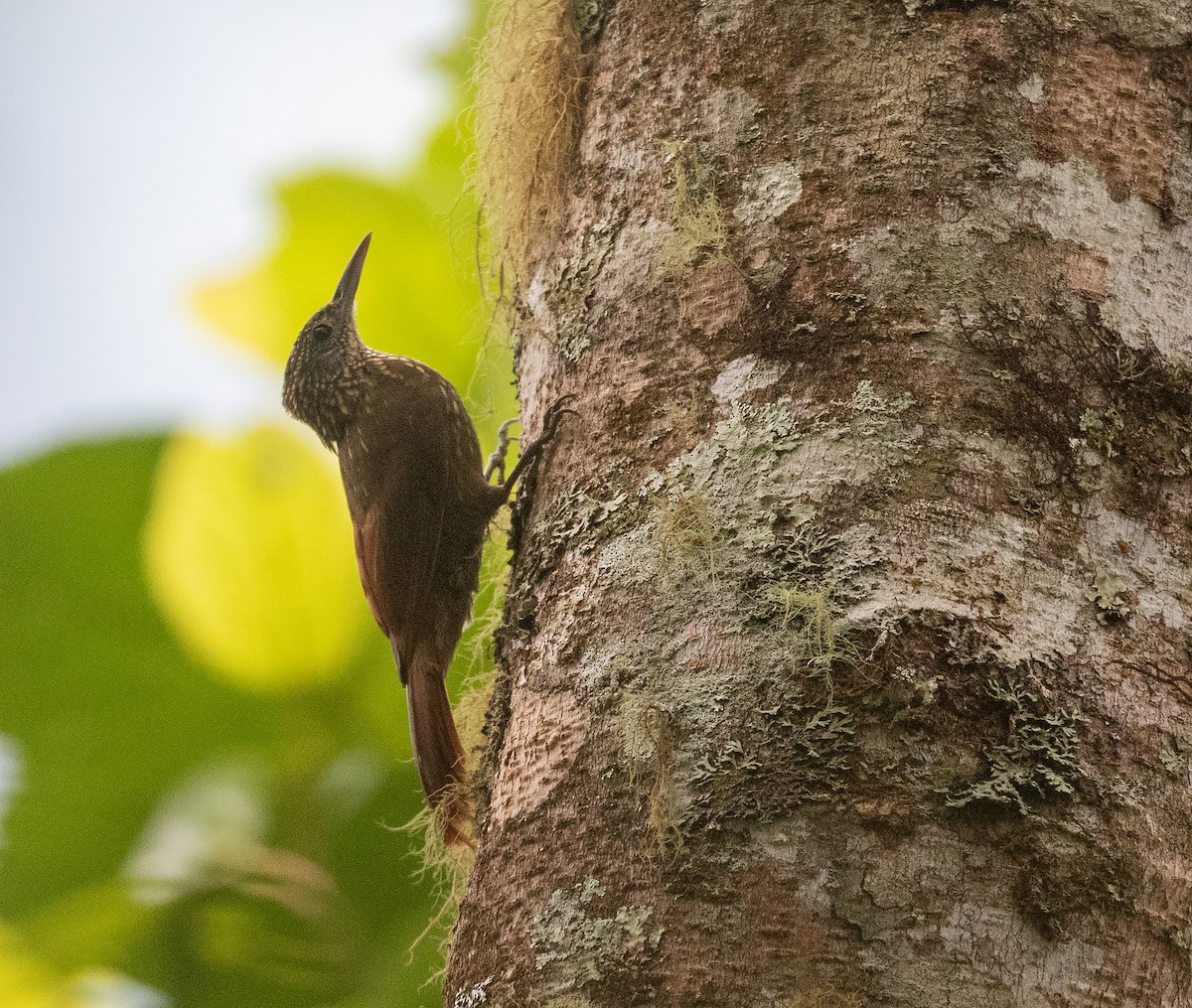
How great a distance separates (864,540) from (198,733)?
171 centimetres

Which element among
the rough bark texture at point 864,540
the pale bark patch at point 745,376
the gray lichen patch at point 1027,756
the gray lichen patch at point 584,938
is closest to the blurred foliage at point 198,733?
the rough bark texture at point 864,540

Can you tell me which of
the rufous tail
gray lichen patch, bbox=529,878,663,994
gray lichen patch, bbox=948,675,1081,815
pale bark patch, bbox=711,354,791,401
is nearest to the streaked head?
the rufous tail

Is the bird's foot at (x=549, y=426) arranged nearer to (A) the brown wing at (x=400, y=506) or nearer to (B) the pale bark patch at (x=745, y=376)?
(B) the pale bark patch at (x=745, y=376)

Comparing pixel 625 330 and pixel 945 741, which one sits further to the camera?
pixel 625 330

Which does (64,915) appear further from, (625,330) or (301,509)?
Result: (625,330)

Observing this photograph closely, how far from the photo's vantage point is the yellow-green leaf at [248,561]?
2.57 meters

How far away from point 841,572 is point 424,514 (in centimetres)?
175

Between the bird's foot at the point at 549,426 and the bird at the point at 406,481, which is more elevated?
the bird at the point at 406,481

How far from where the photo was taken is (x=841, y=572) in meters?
1.36

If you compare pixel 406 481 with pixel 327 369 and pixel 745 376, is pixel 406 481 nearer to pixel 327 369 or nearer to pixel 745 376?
pixel 327 369

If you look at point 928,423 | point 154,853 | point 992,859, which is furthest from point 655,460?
point 154,853

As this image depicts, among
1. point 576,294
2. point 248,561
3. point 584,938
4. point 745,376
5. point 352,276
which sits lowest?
point 584,938

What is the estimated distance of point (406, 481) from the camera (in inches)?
118

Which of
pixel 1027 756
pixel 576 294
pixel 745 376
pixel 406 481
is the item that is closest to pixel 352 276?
pixel 406 481
